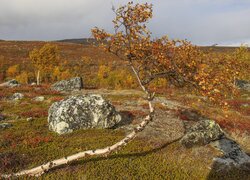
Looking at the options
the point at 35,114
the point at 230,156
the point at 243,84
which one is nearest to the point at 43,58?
the point at 35,114

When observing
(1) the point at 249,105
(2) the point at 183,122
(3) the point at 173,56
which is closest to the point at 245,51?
(1) the point at 249,105

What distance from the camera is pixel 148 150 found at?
17.9 m

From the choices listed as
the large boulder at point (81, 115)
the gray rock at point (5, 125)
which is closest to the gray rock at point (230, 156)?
the large boulder at point (81, 115)

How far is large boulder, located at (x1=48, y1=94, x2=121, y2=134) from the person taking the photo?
22.2m

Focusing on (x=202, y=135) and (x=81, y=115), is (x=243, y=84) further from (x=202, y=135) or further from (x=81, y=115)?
(x=202, y=135)

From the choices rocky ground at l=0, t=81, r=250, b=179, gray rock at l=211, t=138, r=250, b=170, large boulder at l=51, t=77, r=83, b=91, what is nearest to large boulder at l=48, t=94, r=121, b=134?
rocky ground at l=0, t=81, r=250, b=179

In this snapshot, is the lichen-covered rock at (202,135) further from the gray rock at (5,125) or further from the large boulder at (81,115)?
the gray rock at (5,125)

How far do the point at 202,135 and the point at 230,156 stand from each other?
207 centimetres

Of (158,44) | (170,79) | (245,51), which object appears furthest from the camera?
(245,51)

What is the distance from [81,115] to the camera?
22.8 metres

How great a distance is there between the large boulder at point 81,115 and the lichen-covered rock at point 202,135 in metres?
6.76

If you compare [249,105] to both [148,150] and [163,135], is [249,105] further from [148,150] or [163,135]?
[148,150]

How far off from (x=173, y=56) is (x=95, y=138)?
9.11 metres

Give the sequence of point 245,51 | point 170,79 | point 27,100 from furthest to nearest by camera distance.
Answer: point 245,51, point 27,100, point 170,79
